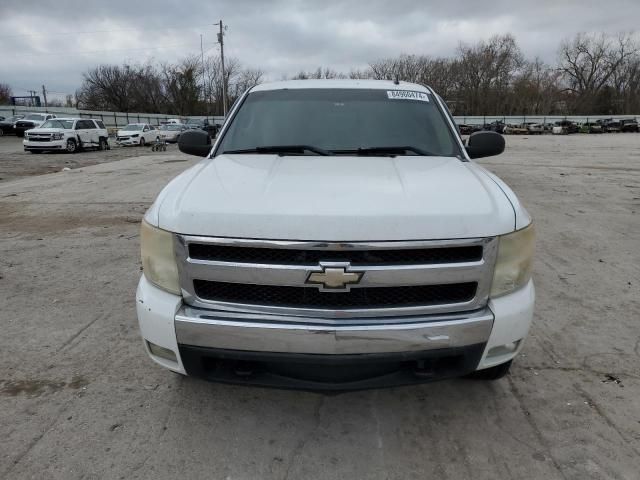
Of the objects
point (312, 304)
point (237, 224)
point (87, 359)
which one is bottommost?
point (87, 359)

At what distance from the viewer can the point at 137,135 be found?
3194cm

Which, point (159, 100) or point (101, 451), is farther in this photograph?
point (159, 100)

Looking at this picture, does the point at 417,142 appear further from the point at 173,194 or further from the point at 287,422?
the point at 287,422

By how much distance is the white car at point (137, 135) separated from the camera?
103 ft

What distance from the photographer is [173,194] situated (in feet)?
8.13

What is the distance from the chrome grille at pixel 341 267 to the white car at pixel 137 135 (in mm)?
32268

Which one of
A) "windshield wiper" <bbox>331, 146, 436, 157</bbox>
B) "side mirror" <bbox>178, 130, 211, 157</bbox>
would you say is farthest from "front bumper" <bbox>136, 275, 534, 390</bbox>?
"side mirror" <bbox>178, 130, 211, 157</bbox>

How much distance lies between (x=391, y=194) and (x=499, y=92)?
3652 inches

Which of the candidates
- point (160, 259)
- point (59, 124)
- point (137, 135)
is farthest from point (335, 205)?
point (137, 135)

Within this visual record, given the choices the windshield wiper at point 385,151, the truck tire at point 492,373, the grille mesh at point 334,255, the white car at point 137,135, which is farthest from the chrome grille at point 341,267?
the white car at point 137,135

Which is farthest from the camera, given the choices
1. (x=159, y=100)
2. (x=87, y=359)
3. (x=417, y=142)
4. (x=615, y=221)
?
(x=159, y=100)

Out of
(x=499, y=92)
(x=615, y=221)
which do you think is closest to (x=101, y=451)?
(x=615, y=221)

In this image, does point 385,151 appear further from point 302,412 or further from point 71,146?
point 71,146

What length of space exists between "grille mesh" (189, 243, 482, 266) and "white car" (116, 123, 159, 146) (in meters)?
32.3
